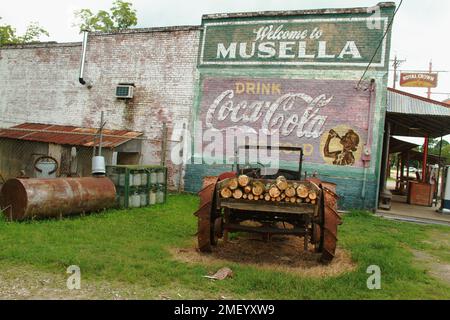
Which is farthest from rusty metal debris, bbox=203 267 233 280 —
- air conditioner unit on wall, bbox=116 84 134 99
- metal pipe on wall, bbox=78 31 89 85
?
metal pipe on wall, bbox=78 31 89 85

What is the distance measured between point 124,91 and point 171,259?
10.5 m

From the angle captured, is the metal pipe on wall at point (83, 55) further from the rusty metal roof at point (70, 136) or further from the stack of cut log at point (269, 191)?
the stack of cut log at point (269, 191)

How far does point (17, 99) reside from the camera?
17859mm

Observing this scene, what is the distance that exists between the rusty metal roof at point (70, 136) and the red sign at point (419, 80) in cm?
3107

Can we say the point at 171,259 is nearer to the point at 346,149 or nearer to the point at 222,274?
the point at 222,274

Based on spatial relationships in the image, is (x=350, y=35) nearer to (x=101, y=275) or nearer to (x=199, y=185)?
(x=199, y=185)

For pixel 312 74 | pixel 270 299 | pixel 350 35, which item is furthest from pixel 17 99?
pixel 270 299

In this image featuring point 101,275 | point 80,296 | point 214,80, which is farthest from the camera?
point 214,80

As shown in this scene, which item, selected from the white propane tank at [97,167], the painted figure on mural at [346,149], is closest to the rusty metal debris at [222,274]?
the white propane tank at [97,167]

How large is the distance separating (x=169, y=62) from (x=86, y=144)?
14.3 feet

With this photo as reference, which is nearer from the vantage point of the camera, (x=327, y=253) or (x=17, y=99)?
(x=327, y=253)

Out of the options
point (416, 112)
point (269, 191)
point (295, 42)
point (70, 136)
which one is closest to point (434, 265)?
point (269, 191)

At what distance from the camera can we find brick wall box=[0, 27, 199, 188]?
14.6 metres

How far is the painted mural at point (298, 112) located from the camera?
40.9 feet
